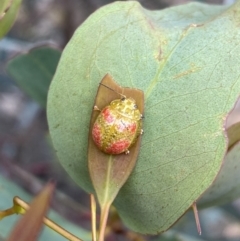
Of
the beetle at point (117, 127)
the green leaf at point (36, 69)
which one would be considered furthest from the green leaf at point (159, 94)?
the green leaf at point (36, 69)

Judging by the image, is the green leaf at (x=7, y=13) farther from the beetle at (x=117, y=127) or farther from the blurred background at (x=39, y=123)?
the blurred background at (x=39, y=123)

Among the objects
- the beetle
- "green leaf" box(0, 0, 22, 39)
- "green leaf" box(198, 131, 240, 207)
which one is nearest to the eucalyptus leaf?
"green leaf" box(198, 131, 240, 207)

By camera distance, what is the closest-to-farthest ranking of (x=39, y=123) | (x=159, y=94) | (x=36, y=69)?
(x=159, y=94)
(x=36, y=69)
(x=39, y=123)

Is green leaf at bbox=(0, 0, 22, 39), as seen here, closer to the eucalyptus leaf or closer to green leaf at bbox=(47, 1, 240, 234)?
green leaf at bbox=(47, 1, 240, 234)

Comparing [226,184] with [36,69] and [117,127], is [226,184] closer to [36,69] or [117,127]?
[117,127]

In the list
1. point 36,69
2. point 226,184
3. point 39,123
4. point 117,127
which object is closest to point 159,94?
point 117,127
